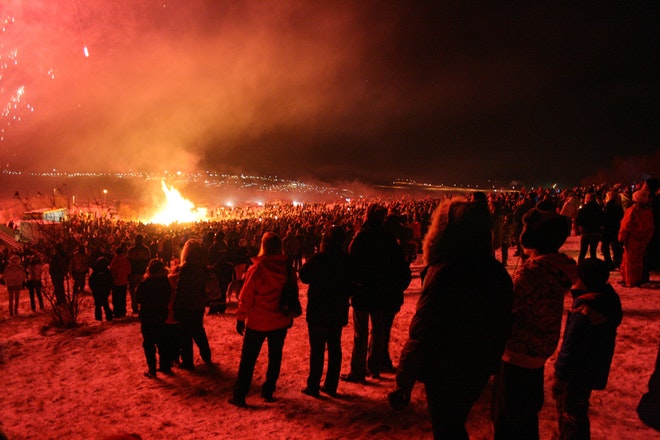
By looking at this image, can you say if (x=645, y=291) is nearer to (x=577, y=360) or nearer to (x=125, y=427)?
(x=577, y=360)

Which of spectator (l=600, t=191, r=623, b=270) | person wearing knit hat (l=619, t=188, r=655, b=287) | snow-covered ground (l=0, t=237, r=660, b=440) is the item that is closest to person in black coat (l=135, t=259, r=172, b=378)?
snow-covered ground (l=0, t=237, r=660, b=440)

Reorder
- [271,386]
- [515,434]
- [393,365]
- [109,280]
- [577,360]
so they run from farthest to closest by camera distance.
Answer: [109,280] < [393,365] < [271,386] < [577,360] < [515,434]

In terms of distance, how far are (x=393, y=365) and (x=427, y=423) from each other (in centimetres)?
169

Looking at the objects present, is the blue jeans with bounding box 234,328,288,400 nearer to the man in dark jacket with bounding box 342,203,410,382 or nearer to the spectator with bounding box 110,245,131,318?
the man in dark jacket with bounding box 342,203,410,382

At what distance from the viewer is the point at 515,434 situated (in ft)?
9.47

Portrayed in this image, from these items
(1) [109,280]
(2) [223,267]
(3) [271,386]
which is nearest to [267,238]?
(3) [271,386]

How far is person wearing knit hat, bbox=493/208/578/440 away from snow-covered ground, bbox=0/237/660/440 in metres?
1.01

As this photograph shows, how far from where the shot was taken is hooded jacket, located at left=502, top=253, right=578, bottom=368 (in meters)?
2.85

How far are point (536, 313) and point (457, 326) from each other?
842 mm

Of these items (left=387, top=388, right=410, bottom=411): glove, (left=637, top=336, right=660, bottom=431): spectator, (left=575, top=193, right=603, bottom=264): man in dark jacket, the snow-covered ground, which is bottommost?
the snow-covered ground

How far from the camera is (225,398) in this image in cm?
527

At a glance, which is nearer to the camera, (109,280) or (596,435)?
(596,435)

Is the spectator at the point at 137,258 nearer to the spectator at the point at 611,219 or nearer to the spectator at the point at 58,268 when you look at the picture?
the spectator at the point at 58,268

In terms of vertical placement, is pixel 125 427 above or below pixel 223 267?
below
